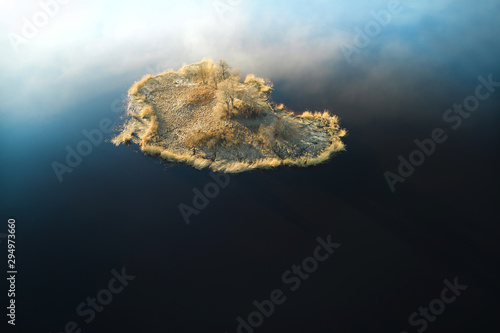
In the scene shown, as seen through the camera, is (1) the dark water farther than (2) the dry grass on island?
No

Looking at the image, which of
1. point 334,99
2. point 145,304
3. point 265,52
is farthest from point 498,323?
point 265,52

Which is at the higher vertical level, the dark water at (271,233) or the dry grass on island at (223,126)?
the dry grass on island at (223,126)

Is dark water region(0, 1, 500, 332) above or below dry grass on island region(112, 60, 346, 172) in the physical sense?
below

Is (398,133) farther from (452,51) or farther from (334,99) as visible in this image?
(452,51)

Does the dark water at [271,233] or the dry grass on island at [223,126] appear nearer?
the dark water at [271,233]
